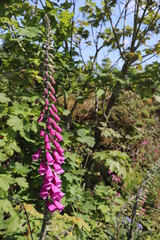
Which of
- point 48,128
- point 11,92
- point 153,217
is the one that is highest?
point 11,92

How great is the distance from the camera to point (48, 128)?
180 cm

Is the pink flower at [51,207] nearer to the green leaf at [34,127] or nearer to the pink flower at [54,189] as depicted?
the pink flower at [54,189]

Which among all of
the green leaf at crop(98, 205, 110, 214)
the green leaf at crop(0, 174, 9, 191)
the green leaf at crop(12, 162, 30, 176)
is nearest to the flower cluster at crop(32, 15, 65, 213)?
the green leaf at crop(0, 174, 9, 191)

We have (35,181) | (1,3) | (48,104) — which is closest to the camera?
(48,104)

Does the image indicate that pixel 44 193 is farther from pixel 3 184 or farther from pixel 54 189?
pixel 3 184

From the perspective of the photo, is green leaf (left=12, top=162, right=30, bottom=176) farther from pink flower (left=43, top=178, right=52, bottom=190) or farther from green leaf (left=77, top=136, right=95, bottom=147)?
pink flower (left=43, top=178, right=52, bottom=190)

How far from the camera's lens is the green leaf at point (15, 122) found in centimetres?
242

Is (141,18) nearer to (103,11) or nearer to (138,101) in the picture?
(103,11)

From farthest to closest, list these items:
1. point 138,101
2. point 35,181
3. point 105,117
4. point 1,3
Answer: point 138,101 → point 105,117 → point 35,181 → point 1,3

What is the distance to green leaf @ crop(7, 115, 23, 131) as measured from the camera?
2.42m

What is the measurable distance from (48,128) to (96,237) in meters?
2.19

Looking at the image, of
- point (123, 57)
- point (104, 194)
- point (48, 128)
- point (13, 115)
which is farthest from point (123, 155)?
point (48, 128)

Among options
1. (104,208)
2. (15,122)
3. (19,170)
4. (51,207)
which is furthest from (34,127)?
(104,208)

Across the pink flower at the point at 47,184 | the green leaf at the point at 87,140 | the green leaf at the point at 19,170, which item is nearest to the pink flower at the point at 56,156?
the pink flower at the point at 47,184
